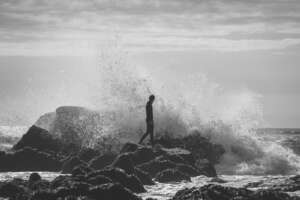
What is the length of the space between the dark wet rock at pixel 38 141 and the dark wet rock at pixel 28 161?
7.50ft

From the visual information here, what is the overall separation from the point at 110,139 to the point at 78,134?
1429 mm

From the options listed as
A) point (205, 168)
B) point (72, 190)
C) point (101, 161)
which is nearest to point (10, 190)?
point (72, 190)

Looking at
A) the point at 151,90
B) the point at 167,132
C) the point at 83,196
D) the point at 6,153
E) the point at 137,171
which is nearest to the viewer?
the point at 83,196

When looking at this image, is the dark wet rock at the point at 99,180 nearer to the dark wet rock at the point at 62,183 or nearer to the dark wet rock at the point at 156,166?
the dark wet rock at the point at 62,183

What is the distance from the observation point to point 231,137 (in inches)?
901

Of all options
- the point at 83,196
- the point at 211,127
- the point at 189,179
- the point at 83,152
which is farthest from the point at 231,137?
the point at 83,196

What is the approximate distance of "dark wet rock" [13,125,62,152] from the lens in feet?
61.4

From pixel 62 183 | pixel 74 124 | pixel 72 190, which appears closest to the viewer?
pixel 72 190

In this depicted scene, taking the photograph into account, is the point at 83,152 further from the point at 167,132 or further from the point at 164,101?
the point at 164,101

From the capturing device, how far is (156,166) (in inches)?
551

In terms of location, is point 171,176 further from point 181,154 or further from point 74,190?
point 74,190

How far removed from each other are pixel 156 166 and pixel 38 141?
6.40 meters

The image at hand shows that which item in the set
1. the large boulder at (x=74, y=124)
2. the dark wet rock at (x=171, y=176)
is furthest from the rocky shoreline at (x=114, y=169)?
the large boulder at (x=74, y=124)

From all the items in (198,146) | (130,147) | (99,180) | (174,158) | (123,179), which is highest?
(99,180)
